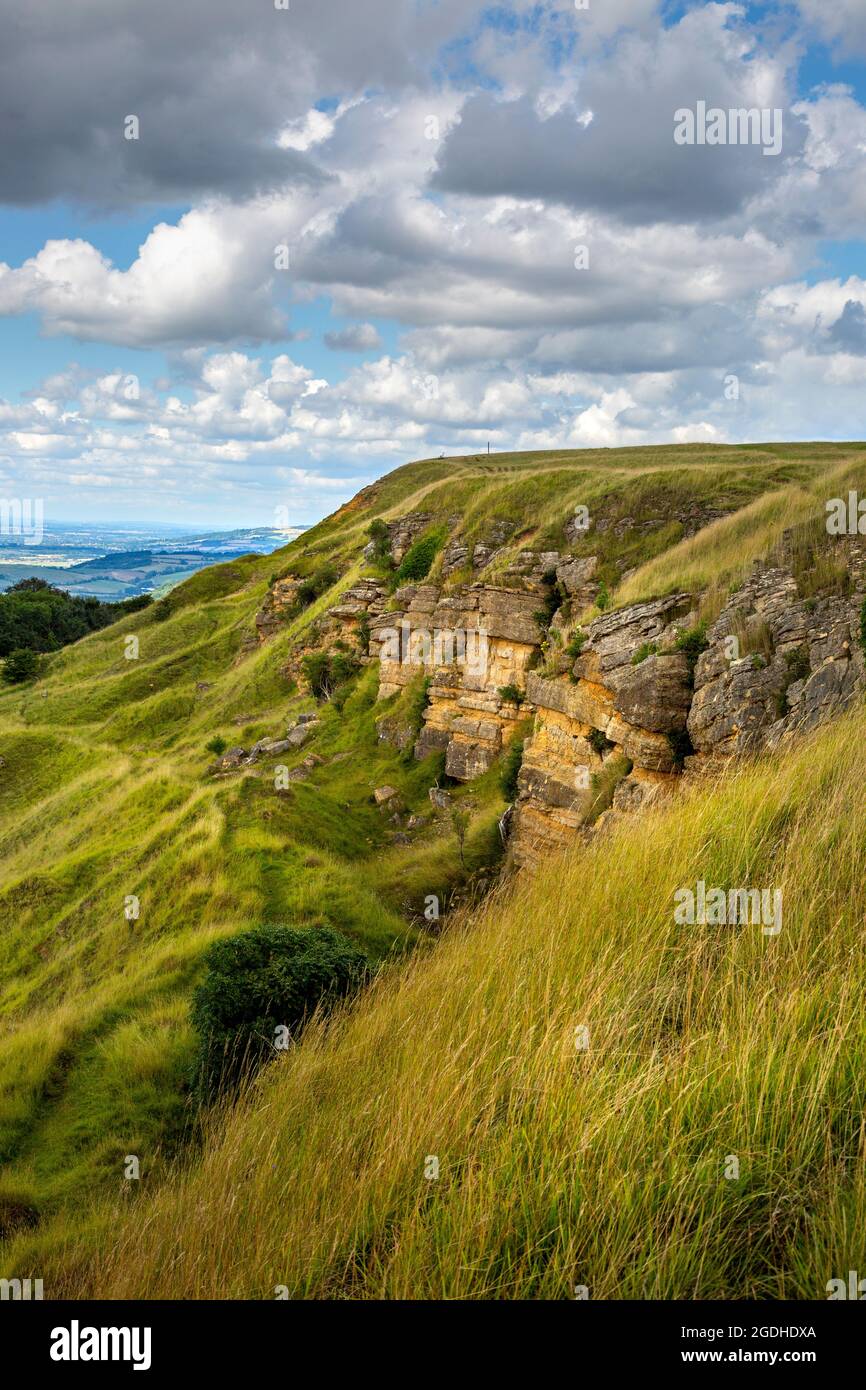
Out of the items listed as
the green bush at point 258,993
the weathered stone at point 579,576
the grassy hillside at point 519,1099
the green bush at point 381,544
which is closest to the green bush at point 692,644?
the grassy hillside at point 519,1099

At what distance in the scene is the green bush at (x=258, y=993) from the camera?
8672mm

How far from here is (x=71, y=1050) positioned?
11008 millimetres

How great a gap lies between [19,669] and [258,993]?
5552 centimetres

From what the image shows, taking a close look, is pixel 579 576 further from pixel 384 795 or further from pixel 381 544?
pixel 381 544

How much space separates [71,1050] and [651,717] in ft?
33.6

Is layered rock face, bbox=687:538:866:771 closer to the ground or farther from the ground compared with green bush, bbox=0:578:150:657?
closer to the ground

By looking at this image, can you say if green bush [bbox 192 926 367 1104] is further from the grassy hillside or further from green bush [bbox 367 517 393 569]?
green bush [bbox 367 517 393 569]

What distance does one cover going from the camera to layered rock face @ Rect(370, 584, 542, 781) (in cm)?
2292

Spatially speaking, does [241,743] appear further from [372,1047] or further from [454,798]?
[372,1047]

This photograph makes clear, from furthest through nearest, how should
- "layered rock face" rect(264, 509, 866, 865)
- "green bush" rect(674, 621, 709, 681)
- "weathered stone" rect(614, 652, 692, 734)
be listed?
"green bush" rect(674, 621, 709, 681) → "weathered stone" rect(614, 652, 692, 734) → "layered rock face" rect(264, 509, 866, 865)

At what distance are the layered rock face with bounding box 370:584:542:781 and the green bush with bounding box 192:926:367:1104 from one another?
498 inches

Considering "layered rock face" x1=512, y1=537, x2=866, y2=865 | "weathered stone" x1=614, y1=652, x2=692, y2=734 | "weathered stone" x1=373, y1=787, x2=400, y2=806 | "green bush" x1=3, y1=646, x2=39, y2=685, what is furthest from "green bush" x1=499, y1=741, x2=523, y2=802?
"green bush" x1=3, y1=646, x2=39, y2=685

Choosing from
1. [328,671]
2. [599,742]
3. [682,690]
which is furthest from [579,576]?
[328,671]
